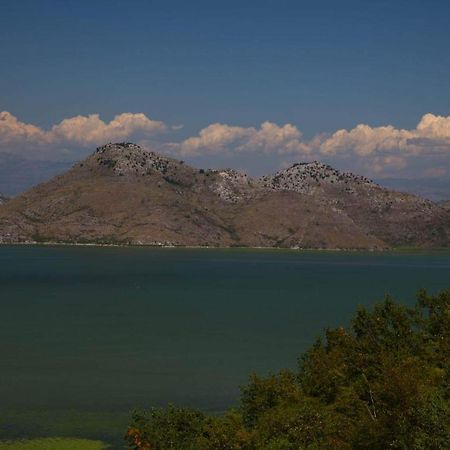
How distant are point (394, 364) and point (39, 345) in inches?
3921

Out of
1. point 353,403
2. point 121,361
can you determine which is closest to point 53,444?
point 353,403

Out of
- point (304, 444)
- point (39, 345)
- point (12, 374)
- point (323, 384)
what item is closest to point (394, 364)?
point (323, 384)

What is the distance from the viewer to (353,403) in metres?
63.8

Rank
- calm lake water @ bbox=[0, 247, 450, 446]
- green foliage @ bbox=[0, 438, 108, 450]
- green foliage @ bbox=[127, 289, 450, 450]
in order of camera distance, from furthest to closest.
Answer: calm lake water @ bbox=[0, 247, 450, 446] → green foliage @ bbox=[0, 438, 108, 450] → green foliage @ bbox=[127, 289, 450, 450]

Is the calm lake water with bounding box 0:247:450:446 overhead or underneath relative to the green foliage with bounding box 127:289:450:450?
underneath

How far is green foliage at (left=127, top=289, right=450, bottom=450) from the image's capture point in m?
50.1

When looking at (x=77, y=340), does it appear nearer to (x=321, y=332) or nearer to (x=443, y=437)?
(x=321, y=332)

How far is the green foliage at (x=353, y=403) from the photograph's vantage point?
50.1 meters

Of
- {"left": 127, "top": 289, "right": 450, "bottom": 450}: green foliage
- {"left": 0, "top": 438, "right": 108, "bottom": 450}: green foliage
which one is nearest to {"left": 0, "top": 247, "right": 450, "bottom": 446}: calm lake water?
{"left": 0, "top": 438, "right": 108, "bottom": 450}: green foliage

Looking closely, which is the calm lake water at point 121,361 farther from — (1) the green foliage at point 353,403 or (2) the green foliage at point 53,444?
(1) the green foliage at point 353,403

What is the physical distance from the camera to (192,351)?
14325cm

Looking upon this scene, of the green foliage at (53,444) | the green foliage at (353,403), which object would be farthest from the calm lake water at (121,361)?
the green foliage at (353,403)

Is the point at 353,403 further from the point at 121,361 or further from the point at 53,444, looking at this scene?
the point at 121,361

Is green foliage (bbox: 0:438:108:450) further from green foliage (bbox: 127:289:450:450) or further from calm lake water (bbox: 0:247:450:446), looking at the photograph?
green foliage (bbox: 127:289:450:450)
